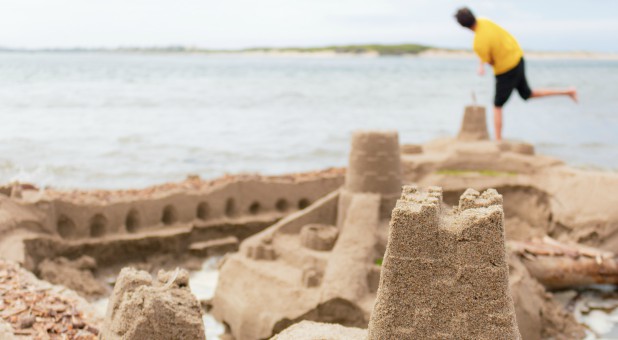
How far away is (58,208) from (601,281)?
7.46 m

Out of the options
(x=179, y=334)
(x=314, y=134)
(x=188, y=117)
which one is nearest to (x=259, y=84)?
(x=188, y=117)

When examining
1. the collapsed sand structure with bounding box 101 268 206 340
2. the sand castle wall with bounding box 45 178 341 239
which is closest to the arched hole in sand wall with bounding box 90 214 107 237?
the sand castle wall with bounding box 45 178 341 239

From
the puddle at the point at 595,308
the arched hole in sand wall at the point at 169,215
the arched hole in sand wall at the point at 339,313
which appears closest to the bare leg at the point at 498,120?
the puddle at the point at 595,308

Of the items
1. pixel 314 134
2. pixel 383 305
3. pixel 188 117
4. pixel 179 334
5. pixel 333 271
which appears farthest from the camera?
pixel 188 117

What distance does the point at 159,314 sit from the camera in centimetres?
423

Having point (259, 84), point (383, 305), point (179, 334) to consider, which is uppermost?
point (383, 305)

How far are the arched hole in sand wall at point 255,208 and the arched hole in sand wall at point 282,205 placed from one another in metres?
0.29

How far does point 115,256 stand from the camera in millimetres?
10234

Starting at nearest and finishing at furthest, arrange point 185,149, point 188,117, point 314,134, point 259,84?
point 185,149 → point 314,134 → point 188,117 → point 259,84

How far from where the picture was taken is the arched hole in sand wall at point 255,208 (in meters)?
11.4

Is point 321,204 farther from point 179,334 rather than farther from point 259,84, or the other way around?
point 259,84

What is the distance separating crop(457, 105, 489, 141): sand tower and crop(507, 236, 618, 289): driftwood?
3238 mm

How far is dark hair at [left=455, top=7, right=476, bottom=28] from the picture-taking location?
9.67 metres

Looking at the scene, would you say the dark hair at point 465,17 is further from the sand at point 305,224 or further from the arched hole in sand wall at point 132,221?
the arched hole in sand wall at point 132,221
